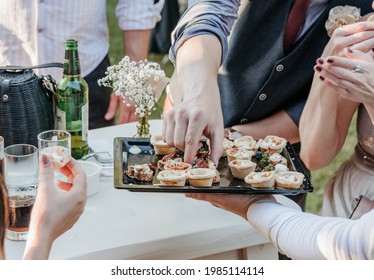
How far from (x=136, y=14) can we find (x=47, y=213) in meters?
1.69

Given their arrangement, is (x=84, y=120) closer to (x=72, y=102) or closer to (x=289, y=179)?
(x=72, y=102)

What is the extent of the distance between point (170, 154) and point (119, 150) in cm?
15

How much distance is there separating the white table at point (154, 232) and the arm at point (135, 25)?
3.42 feet

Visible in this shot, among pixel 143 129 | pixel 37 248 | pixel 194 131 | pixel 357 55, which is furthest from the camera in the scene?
pixel 143 129

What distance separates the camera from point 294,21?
224 cm

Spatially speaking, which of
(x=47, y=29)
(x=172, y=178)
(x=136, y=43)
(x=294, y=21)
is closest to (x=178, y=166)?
(x=172, y=178)

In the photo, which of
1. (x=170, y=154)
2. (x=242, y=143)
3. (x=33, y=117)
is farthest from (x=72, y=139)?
(x=242, y=143)

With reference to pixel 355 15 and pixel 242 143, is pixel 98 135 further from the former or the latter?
pixel 355 15

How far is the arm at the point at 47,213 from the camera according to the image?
134 cm

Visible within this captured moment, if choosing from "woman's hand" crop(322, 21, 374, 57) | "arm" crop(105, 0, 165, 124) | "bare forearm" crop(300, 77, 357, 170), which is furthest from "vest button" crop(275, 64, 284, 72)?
"arm" crop(105, 0, 165, 124)
